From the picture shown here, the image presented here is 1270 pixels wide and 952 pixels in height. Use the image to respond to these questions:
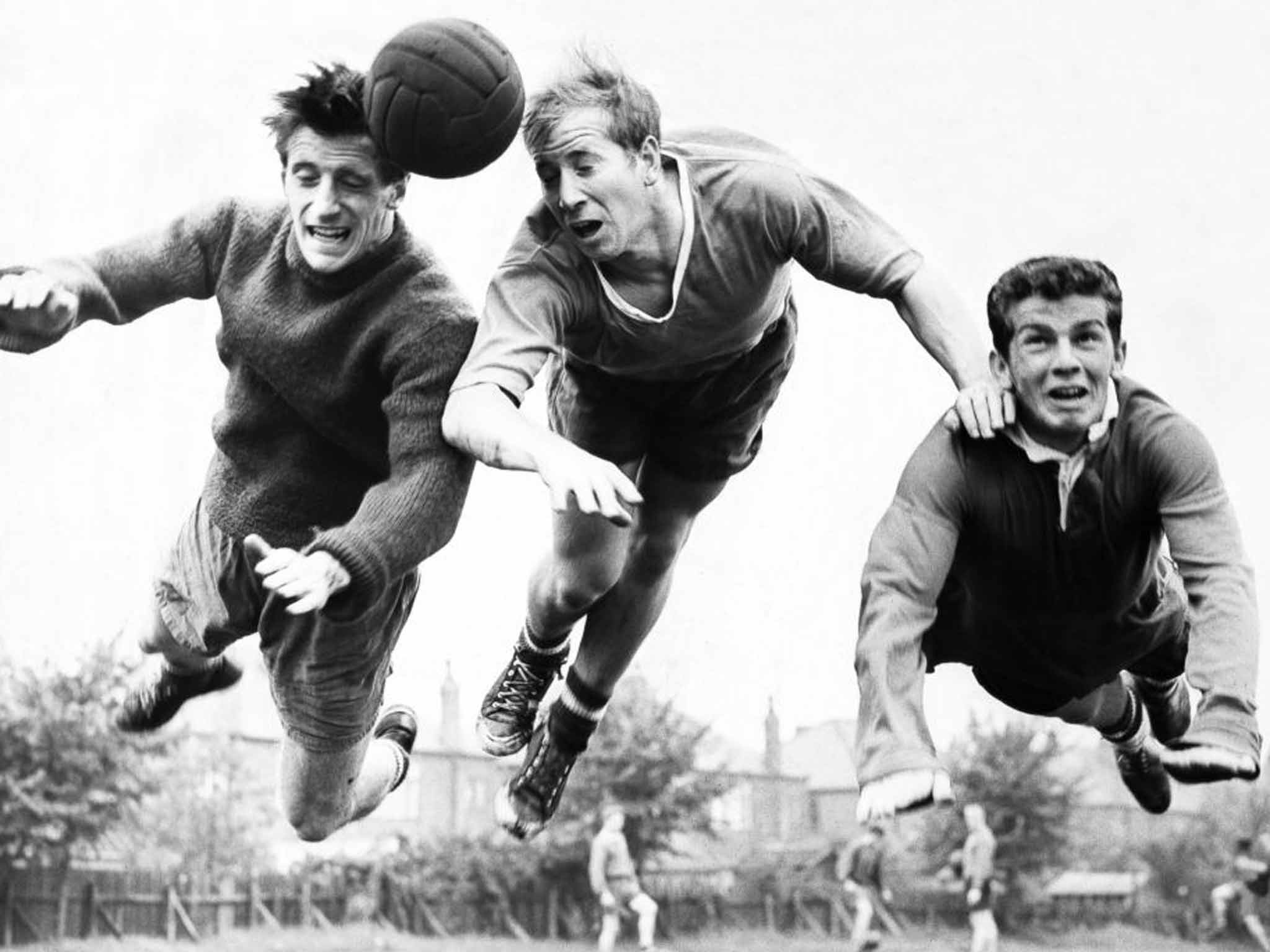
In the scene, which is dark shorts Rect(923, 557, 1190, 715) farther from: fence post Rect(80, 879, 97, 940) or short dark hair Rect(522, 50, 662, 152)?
fence post Rect(80, 879, 97, 940)

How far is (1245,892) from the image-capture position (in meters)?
22.5

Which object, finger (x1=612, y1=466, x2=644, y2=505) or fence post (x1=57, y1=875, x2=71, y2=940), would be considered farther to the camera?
fence post (x1=57, y1=875, x2=71, y2=940)

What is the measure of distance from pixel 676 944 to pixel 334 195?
20486 millimetres

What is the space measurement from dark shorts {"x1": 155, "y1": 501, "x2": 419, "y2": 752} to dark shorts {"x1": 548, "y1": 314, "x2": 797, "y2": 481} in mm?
678

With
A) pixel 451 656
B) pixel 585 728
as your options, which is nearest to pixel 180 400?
pixel 451 656

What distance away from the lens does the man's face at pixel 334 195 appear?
4.60 meters

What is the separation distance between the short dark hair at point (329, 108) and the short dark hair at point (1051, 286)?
1516 millimetres

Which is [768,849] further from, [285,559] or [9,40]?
[285,559]

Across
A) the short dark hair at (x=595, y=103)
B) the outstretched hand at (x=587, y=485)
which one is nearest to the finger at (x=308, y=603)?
the outstretched hand at (x=587, y=485)

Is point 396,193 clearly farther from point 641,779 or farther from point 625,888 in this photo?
point 641,779

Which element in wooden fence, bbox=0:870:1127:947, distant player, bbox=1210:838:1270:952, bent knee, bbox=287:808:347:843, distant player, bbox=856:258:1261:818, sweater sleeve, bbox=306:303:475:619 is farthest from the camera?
wooden fence, bbox=0:870:1127:947

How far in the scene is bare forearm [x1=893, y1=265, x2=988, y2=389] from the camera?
448cm

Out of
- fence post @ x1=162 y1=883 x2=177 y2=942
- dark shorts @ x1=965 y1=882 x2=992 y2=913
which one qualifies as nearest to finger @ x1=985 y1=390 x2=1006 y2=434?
dark shorts @ x1=965 y1=882 x2=992 y2=913

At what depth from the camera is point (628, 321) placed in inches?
183
